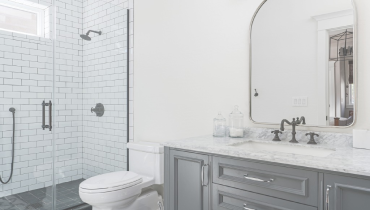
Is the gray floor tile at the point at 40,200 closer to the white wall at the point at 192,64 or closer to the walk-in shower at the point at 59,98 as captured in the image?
the walk-in shower at the point at 59,98

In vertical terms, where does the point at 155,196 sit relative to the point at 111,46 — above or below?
below

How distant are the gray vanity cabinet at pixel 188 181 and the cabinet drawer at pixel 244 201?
0.23 feet

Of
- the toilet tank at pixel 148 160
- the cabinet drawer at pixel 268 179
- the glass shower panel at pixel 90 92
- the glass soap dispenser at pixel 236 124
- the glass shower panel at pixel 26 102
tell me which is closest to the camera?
the cabinet drawer at pixel 268 179

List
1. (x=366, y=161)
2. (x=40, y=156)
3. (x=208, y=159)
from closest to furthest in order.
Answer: (x=366, y=161) → (x=208, y=159) → (x=40, y=156)

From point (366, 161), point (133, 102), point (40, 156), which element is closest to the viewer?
point (366, 161)


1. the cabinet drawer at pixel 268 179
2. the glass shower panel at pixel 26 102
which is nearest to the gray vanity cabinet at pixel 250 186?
the cabinet drawer at pixel 268 179

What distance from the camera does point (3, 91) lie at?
7.82 ft

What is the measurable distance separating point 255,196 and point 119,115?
6.56ft

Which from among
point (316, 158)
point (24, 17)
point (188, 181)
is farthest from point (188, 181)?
point (24, 17)

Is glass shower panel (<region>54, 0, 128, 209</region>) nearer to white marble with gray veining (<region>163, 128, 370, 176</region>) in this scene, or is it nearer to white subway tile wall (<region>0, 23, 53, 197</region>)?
white subway tile wall (<region>0, 23, 53, 197</region>)

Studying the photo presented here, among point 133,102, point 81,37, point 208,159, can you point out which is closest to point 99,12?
point 81,37

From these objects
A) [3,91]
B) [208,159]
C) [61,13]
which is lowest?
[208,159]

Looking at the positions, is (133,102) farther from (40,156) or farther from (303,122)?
(303,122)

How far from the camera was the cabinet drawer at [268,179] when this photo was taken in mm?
1142
